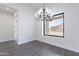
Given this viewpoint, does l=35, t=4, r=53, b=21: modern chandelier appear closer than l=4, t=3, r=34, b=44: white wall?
Yes

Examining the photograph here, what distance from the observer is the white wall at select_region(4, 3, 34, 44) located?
2.52 m

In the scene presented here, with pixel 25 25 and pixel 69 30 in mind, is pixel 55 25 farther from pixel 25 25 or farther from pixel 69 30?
pixel 25 25

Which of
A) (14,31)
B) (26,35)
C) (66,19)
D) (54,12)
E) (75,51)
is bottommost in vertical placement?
(75,51)

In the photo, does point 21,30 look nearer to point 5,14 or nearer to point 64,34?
point 5,14

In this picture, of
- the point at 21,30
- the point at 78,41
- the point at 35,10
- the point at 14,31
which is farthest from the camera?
the point at 21,30

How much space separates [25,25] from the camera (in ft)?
9.34

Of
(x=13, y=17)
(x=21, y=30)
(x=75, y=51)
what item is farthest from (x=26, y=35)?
(x=75, y=51)

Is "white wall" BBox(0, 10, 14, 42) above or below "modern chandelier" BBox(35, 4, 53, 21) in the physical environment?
below

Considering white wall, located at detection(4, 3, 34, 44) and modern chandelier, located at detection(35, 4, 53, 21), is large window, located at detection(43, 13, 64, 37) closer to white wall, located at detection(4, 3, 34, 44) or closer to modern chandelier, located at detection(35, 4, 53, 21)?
modern chandelier, located at detection(35, 4, 53, 21)

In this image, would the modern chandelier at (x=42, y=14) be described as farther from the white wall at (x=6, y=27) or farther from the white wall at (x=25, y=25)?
the white wall at (x=6, y=27)

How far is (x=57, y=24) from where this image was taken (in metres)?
2.42

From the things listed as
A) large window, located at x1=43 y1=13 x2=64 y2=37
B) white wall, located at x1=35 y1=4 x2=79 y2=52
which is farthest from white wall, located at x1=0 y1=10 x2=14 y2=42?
large window, located at x1=43 y1=13 x2=64 y2=37

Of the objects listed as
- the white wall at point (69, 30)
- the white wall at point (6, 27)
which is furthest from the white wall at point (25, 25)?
the white wall at point (6, 27)

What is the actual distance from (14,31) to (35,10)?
112 centimetres
